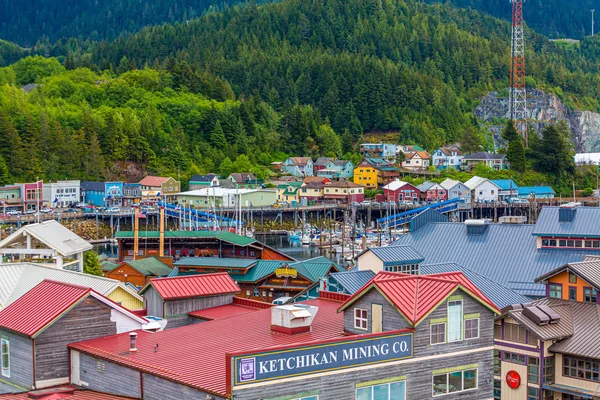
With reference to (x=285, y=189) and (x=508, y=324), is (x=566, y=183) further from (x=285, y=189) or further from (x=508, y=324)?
(x=508, y=324)

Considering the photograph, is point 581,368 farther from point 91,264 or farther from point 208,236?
Result: point 208,236

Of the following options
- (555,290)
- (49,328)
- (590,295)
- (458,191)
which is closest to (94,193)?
(458,191)

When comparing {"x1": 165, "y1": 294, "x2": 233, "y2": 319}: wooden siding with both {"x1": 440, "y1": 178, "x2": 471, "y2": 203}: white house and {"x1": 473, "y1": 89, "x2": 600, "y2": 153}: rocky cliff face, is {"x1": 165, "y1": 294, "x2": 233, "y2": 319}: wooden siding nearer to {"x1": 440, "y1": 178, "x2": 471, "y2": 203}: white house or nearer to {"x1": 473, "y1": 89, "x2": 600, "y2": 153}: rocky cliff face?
{"x1": 440, "y1": 178, "x2": 471, "y2": 203}: white house

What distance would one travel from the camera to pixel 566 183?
407 ft

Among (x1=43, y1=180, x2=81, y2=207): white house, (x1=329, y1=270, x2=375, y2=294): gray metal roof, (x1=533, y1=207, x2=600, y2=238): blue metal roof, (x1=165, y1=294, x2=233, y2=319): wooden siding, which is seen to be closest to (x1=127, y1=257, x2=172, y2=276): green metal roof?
(x1=329, y1=270, x2=375, y2=294): gray metal roof

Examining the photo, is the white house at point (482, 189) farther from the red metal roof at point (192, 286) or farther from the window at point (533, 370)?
the red metal roof at point (192, 286)

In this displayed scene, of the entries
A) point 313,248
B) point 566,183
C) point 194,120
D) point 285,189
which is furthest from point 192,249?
point 566,183

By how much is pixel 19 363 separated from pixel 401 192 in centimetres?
9440

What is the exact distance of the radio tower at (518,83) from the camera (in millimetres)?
140625

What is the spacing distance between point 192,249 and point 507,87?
361 ft

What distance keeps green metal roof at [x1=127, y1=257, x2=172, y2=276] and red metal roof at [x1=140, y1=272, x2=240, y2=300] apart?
77.8ft

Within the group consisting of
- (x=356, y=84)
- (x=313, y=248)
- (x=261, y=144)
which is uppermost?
(x=356, y=84)

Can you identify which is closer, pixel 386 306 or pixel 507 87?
pixel 386 306

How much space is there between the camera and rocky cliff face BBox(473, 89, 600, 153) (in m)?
159
